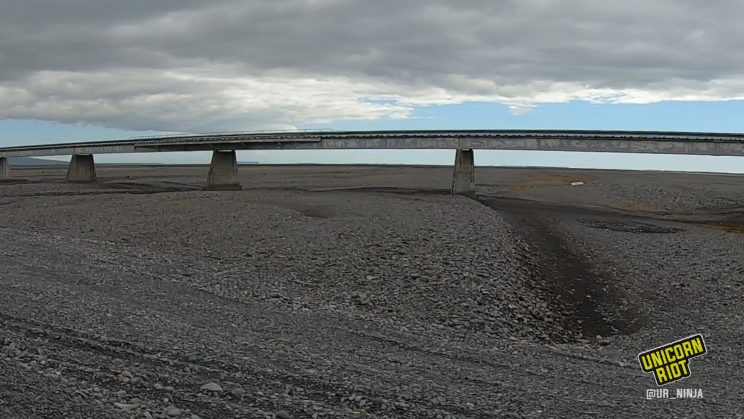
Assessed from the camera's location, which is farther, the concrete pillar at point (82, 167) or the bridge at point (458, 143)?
the concrete pillar at point (82, 167)

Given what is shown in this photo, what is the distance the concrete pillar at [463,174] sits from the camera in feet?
172

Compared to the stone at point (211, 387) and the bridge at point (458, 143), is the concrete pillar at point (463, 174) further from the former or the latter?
the stone at point (211, 387)

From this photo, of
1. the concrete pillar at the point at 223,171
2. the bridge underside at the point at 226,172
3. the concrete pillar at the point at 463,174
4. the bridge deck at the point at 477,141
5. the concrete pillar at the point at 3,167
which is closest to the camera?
the bridge deck at the point at 477,141

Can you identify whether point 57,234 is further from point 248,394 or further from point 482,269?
point 248,394

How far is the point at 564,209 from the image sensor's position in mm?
42938

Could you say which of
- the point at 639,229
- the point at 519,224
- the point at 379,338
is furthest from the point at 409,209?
the point at 379,338

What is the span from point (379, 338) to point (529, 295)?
664cm

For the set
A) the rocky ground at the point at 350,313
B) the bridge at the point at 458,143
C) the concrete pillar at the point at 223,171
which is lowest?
the rocky ground at the point at 350,313

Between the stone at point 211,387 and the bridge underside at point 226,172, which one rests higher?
the bridge underside at point 226,172

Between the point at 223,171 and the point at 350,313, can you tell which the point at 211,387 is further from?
the point at 223,171

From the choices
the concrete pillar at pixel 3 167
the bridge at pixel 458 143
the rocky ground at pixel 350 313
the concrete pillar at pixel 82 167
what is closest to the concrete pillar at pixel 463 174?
the bridge at pixel 458 143

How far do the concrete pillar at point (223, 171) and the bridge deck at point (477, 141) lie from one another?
2.73 feet

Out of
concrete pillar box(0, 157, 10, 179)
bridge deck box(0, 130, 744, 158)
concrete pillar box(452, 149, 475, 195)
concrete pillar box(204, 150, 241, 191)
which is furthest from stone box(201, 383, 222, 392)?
concrete pillar box(0, 157, 10, 179)

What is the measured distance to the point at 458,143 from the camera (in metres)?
53.8
